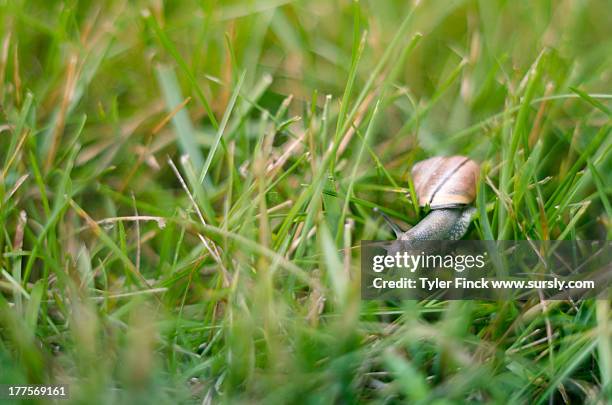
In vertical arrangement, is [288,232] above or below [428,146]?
below

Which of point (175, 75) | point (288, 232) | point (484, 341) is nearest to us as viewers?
point (484, 341)

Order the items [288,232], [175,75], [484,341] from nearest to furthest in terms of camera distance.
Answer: [484,341] → [288,232] → [175,75]

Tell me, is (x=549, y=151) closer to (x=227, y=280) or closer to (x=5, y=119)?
(x=227, y=280)

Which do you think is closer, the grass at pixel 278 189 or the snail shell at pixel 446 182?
the grass at pixel 278 189

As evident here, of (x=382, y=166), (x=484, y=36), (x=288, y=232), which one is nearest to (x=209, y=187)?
(x=288, y=232)

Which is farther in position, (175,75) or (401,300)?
(175,75)

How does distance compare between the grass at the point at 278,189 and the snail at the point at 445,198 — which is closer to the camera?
the grass at the point at 278,189

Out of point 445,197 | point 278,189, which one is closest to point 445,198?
point 445,197
